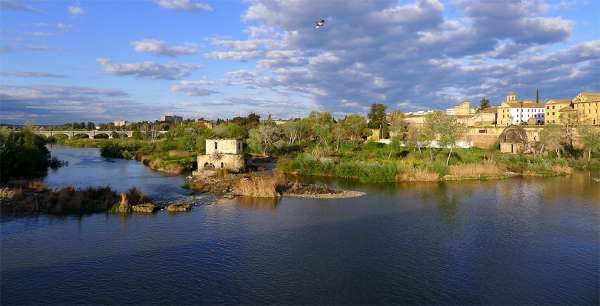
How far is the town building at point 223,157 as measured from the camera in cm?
3816

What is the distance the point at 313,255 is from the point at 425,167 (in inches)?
851

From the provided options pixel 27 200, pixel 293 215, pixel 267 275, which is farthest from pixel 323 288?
pixel 27 200

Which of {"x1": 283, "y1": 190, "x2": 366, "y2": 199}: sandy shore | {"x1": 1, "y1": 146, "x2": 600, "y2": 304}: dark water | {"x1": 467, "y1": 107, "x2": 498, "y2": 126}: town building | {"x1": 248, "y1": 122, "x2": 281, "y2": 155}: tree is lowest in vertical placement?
{"x1": 1, "y1": 146, "x2": 600, "y2": 304}: dark water

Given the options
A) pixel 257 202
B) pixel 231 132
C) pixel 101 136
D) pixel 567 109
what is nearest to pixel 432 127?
pixel 257 202

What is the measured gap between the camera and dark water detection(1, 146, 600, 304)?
12.7m

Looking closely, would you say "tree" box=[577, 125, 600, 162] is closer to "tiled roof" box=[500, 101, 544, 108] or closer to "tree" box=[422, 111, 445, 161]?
"tree" box=[422, 111, 445, 161]

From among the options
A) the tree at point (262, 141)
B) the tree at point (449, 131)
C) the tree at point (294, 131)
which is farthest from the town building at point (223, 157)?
the tree at point (294, 131)

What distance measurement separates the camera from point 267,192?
88.9 feet

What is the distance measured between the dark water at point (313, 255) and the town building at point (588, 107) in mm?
51732

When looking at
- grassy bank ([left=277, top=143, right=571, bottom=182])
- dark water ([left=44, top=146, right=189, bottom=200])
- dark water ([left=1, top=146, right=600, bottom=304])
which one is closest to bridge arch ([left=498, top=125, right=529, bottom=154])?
grassy bank ([left=277, top=143, right=571, bottom=182])

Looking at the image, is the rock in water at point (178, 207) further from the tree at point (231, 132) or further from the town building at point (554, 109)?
the town building at point (554, 109)

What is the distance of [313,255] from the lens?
15820 millimetres

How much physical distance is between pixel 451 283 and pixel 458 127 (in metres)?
29.0

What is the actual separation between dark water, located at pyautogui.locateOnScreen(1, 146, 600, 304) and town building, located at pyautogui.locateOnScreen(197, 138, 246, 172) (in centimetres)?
1330
